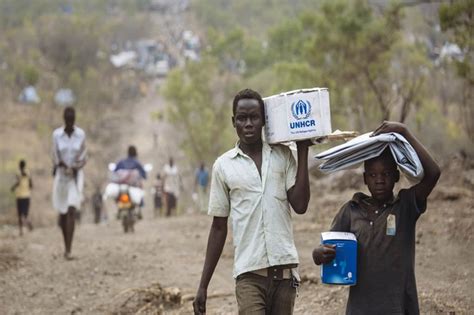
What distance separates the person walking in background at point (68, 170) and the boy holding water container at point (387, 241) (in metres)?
6.32

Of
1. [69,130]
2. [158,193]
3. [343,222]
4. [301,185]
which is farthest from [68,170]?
[158,193]

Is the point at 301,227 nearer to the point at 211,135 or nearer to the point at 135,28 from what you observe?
the point at 211,135

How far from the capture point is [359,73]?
77.9 feet

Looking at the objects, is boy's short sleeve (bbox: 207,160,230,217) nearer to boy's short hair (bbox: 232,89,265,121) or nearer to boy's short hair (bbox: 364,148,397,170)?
boy's short hair (bbox: 232,89,265,121)

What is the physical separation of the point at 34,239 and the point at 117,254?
4.27 m

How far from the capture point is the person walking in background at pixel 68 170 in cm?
980

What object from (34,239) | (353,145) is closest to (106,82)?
(34,239)

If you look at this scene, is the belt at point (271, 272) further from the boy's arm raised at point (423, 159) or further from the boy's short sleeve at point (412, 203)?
the boy's arm raised at point (423, 159)

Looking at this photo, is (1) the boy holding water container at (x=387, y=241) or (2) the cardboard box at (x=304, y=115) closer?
(1) the boy holding water container at (x=387, y=241)

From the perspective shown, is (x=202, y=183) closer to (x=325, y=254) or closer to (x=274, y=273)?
(x=274, y=273)

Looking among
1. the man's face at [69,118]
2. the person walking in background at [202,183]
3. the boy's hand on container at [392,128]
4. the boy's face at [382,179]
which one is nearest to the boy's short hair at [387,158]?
the boy's face at [382,179]

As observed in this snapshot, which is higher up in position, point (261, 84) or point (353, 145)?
point (261, 84)

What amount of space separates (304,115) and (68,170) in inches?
247

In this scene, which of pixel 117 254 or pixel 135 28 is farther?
pixel 135 28
